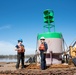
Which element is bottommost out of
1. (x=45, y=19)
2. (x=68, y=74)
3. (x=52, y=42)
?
(x=68, y=74)

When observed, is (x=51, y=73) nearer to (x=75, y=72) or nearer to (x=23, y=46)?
(x=75, y=72)

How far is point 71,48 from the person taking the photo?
13055 millimetres

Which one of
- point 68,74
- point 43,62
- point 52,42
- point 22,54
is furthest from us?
point 52,42

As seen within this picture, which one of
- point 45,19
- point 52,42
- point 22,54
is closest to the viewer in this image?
point 22,54

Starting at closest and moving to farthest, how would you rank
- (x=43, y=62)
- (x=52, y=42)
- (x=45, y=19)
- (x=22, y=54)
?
(x=43, y=62) → (x=22, y=54) → (x=52, y=42) → (x=45, y=19)

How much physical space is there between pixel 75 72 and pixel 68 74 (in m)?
0.38

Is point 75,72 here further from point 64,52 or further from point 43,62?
point 64,52

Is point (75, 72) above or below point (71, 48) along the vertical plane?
below

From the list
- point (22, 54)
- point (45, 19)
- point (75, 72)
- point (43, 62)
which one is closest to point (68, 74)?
point (75, 72)

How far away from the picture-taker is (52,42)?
13.6 m

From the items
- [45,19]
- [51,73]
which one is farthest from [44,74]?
[45,19]

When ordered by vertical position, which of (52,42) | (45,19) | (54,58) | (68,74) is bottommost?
(68,74)

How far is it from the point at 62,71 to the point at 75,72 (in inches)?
21.9

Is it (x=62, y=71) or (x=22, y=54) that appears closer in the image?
(x=62, y=71)
